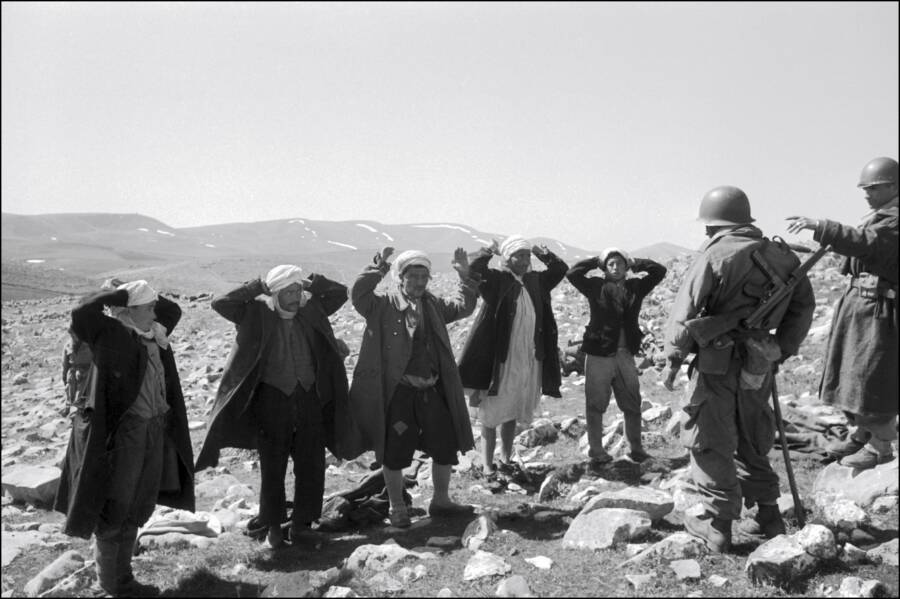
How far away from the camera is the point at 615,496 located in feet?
15.2

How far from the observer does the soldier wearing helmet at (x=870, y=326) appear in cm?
401

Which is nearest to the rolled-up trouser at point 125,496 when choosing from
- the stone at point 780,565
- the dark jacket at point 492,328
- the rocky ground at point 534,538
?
the rocky ground at point 534,538

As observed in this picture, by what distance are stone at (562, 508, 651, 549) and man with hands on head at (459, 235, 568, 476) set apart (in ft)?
4.88

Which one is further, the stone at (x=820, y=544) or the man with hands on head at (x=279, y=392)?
the man with hands on head at (x=279, y=392)

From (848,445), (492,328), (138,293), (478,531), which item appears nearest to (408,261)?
(492,328)

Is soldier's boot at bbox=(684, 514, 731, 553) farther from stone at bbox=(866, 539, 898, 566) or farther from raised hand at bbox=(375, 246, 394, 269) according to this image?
raised hand at bbox=(375, 246, 394, 269)

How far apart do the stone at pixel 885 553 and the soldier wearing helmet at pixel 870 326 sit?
1.09 metres

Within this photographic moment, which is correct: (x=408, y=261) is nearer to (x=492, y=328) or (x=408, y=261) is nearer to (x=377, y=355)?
(x=377, y=355)

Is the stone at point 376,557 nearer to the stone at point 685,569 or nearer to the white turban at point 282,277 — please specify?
the stone at point 685,569

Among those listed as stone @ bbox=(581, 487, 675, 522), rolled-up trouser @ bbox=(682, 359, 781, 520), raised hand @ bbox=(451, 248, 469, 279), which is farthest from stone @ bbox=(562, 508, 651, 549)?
raised hand @ bbox=(451, 248, 469, 279)

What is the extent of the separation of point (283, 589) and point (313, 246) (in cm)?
5168

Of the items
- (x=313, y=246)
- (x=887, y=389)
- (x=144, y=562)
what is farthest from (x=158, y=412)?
(x=313, y=246)

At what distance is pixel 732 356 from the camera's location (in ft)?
12.9

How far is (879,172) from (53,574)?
5.83 m
